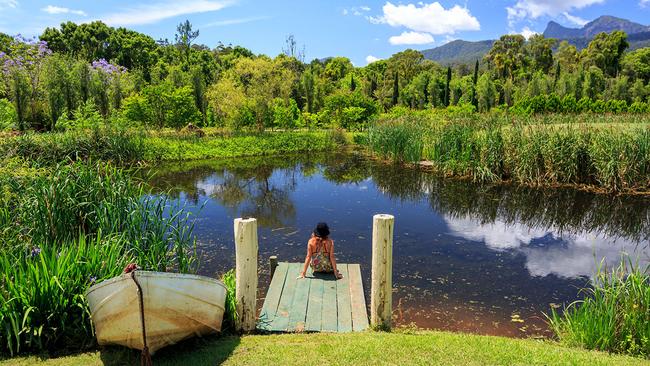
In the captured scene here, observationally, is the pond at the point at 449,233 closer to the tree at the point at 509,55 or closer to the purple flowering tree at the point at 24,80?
the purple flowering tree at the point at 24,80

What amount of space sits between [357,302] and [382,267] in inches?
47.3

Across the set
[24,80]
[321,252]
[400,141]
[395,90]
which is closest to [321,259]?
[321,252]

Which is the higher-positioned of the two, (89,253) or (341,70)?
(341,70)

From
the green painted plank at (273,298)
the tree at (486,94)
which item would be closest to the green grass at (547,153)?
the green painted plank at (273,298)

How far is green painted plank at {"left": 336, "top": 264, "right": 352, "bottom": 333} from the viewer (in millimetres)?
5364

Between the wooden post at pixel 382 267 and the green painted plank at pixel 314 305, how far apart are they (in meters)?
0.74

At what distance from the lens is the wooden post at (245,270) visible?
4.93 metres

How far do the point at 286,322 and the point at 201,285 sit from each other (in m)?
1.44

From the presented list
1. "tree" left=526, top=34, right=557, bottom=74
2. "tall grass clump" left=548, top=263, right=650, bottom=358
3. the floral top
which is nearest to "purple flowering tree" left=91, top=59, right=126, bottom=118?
the floral top

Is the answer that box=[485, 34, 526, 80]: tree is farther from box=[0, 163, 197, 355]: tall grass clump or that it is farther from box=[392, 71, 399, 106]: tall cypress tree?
box=[0, 163, 197, 355]: tall grass clump

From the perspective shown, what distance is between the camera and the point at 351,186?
16.4 m

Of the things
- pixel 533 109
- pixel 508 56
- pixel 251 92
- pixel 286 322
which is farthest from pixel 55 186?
pixel 508 56

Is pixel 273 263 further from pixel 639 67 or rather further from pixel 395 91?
pixel 639 67

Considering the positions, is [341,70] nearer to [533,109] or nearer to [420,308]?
→ [533,109]
